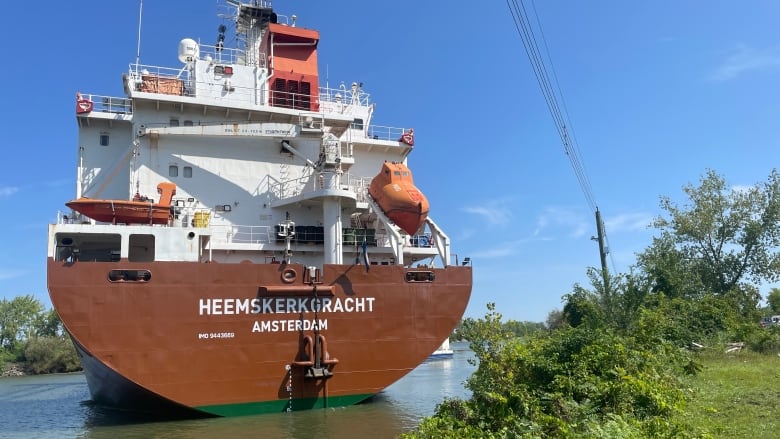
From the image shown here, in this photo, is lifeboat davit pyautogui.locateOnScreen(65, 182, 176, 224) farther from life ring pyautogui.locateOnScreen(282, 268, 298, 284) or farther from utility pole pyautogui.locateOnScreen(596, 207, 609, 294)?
utility pole pyautogui.locateOnScreen(596, 207, 609, 294)

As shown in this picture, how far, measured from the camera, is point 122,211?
48.4 feet

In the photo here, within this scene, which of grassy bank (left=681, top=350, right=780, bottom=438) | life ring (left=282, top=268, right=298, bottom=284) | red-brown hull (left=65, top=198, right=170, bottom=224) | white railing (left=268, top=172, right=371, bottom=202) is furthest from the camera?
white railing (left=268, top=172, right=371, bottom=202)

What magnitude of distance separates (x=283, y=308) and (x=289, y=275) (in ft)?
2.80

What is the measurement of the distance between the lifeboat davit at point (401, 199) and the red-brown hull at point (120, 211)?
616 cm

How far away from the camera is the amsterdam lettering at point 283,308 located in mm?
14156

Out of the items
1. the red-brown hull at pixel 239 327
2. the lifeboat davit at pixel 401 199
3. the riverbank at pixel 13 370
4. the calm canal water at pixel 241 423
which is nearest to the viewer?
the calm canal water at pixel 241 423

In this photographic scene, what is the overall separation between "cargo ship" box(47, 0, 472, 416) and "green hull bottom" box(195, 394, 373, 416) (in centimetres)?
3

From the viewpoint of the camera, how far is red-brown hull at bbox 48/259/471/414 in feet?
43.7

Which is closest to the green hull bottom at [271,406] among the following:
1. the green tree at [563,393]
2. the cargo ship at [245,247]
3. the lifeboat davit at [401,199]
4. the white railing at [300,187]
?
the cargo ship at [245,247]

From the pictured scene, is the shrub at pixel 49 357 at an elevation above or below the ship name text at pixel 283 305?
below

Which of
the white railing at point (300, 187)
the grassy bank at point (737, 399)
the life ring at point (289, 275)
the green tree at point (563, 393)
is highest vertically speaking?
the white railing at point (300, 187)

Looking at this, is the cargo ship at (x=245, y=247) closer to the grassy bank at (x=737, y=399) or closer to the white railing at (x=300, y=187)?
the white railing at (x=300, y=187)

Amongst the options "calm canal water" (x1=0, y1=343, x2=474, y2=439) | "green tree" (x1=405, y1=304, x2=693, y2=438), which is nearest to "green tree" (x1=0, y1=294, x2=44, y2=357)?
"calm canal water" (x1=0, y1=343, x2=474, y2=439)

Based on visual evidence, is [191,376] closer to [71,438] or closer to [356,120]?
[71,438]
